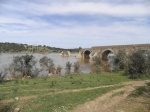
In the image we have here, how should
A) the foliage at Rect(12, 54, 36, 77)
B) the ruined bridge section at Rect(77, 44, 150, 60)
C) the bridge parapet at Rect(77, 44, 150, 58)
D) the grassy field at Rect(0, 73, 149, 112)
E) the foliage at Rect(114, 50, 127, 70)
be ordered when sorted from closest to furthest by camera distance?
the grassy field at Rect(0, 73, 149, 112)
the foliage at Rect(12, 54, 36, 77)
the foliage at Rect(114, 50, 127, 70)
the bridge parapet at Rect(77, 44, 150, 58)
the ruined bridge section at Rect(77, 44, 150, 60)

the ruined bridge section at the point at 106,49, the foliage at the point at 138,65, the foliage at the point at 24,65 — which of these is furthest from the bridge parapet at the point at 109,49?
the foliage at the point at 24,65

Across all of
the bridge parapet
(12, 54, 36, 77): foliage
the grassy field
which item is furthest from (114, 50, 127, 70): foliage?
the grassy field

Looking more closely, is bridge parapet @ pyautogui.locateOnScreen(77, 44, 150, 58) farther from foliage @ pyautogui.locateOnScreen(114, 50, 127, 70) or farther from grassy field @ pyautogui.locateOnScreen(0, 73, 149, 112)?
grassy field @ pyautogui.locateOnScreen(0, 73, 149, 112)

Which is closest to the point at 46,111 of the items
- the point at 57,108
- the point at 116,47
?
the point at 57,108

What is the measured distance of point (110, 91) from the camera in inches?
952

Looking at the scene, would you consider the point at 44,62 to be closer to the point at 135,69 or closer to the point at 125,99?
the point at 135,69

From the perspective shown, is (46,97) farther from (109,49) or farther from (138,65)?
(109,49)

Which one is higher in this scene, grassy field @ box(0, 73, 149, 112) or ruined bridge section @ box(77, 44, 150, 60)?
ruined bridge section @ box(77, 44, 150, 60)

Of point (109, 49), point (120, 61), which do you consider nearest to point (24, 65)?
point (120, 61)

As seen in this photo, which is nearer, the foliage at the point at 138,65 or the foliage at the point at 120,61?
the foliage at the point at 138,65

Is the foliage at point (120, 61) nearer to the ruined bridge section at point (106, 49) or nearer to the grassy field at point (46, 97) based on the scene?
the ruined bridge section at point (106, 49)

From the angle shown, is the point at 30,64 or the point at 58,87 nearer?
the point at 58,87

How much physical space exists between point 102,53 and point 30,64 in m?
73.5

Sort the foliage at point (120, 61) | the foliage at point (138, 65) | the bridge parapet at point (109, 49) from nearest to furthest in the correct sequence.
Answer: the foliage at point (138, 65) → the foliage at point (120, 61) → the bridge parapet at point (109, 49)
